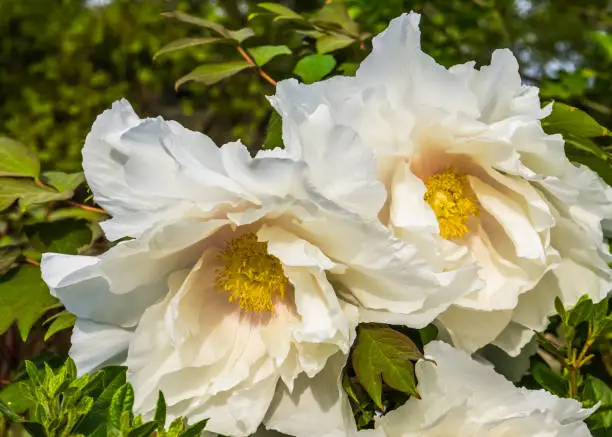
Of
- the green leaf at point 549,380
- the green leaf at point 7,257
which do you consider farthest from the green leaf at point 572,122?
the green leaf at point 7,257

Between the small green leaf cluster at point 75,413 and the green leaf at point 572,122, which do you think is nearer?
the small green leaf cluster at point 75,413

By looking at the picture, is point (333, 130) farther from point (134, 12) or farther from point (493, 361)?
point (134, 12)

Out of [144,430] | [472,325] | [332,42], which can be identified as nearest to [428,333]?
[472,325]

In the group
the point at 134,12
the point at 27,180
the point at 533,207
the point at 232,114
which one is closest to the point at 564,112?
the point at 533,207

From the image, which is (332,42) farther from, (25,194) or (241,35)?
(25,194)

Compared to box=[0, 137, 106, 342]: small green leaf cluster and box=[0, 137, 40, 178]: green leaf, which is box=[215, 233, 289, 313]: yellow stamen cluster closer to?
box=[0, 137, 106, 342]: small green leaf cluster

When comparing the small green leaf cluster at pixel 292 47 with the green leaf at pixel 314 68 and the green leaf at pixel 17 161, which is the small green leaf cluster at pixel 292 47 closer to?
the green leaf at pixel 314 68
